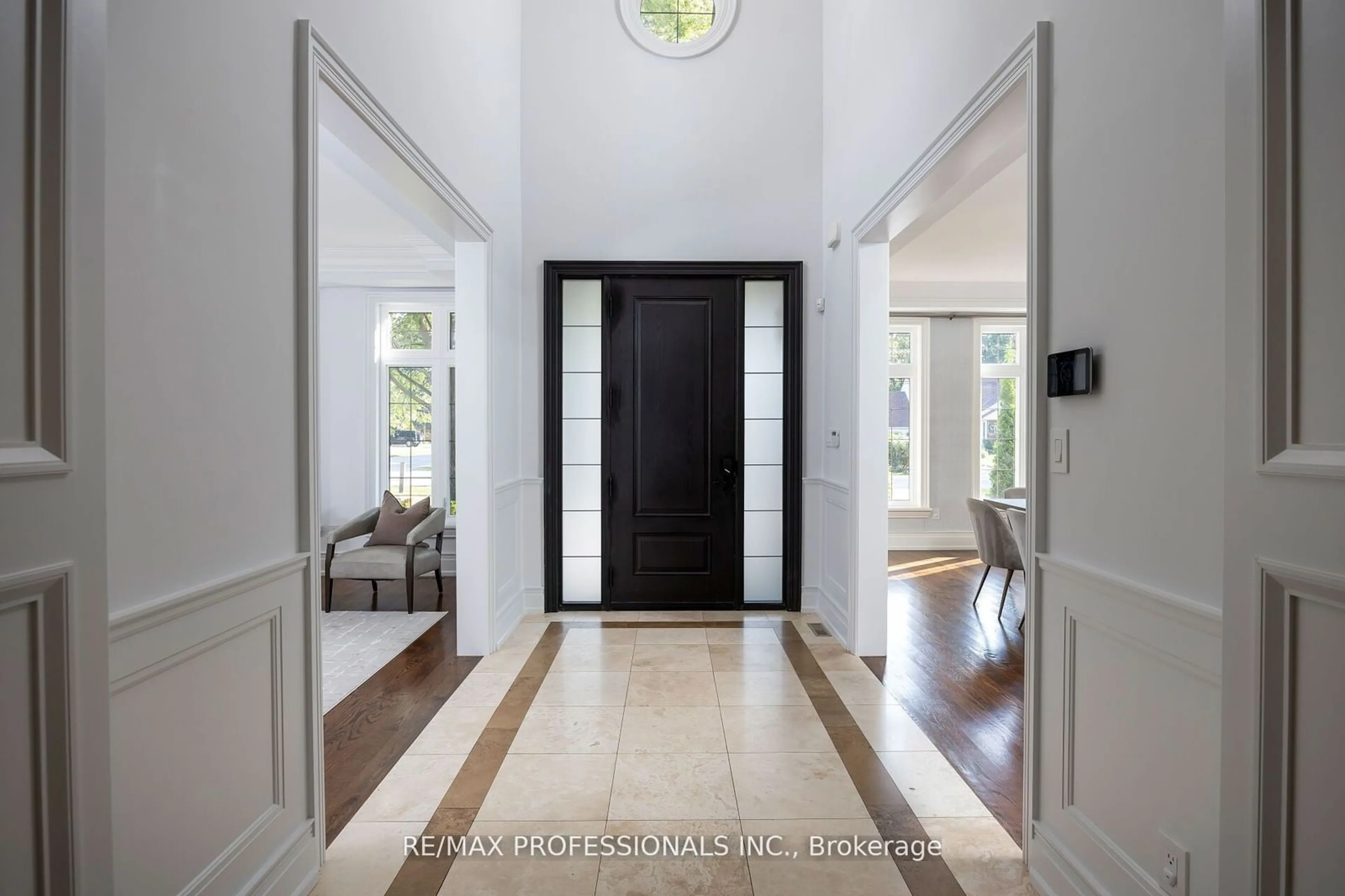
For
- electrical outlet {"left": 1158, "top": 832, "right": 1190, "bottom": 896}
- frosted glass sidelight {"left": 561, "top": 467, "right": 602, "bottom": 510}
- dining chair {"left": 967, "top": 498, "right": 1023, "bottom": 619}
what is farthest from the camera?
frosted glass sidelight {"left": 561, "top": 467, "right": 602, "bottom": 510}

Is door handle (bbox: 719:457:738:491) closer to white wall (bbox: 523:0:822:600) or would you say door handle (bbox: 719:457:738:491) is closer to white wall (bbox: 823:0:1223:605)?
white wall (bbox: 523:0:822:600)

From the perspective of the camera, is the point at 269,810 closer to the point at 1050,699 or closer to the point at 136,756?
the point at 136,756

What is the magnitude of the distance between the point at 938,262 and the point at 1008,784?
5.37 meters

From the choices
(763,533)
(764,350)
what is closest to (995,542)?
(763,533)

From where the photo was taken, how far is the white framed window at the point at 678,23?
4.67 m

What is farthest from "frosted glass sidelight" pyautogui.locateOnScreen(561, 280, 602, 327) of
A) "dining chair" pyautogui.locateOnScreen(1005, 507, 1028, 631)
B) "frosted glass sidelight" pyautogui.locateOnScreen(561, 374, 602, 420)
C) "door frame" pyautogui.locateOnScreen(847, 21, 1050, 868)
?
"dining chair" pyautogui.locateOnScreen(1005, 507, 1028, 631)

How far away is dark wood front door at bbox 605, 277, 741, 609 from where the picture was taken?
4805 millimetres

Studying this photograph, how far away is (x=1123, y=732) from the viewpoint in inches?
65.5

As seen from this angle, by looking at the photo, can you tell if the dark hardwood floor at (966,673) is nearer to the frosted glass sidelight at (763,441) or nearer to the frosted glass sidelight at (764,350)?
the frosted glass sidelight at (763,441)

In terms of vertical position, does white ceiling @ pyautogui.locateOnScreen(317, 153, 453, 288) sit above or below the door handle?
above

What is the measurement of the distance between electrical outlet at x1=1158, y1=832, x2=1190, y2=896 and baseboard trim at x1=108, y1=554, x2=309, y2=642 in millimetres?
2115

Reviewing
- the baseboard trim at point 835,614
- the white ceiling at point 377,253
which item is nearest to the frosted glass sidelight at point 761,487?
the baseboard trim at point 835,614

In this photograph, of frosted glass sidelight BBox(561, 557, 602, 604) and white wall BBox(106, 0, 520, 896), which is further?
frosted glass sidelight BBox(561, 557, 602, 604)

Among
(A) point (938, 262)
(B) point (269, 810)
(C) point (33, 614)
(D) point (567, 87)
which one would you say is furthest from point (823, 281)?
(C) point (33, 614)
